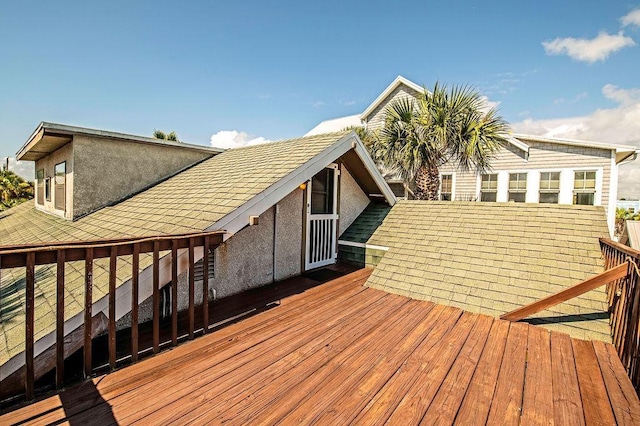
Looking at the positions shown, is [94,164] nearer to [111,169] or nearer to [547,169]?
[111,169]

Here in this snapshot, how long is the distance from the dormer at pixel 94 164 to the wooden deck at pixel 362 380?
5.69 meters

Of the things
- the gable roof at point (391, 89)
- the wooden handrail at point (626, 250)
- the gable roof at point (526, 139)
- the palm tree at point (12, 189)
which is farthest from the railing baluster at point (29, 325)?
the palm tree at point (12, 189)

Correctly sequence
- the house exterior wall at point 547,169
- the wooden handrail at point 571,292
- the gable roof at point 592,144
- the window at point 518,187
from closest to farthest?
the wooden handrail at point 571,292 < the gable roof at point 592,144 < the house exterior wall at point 547,169 < the window at point 518,187

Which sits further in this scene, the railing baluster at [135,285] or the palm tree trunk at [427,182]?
the palm tree trunk at [427,182]

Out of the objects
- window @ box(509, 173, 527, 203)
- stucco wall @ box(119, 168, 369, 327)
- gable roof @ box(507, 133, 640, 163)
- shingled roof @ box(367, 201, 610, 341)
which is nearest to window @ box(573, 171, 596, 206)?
gable roof @ box(507, 133, 640, 163)

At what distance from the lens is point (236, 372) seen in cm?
261

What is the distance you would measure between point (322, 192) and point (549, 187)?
11.0m

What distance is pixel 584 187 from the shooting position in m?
10.9

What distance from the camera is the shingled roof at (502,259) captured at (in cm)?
→ 392

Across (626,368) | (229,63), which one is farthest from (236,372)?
(229,63)

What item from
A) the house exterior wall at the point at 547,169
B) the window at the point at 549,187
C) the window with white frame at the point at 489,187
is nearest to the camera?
the house exterior wall at the point at 547,169

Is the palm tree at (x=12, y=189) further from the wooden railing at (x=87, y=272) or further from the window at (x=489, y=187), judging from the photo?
the window at (x=489, y=187)

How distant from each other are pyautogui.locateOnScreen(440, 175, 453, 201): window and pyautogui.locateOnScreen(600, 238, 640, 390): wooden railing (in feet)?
34.6

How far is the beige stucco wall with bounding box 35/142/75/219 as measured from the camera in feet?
21.1
